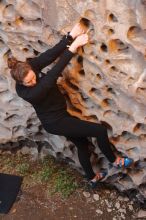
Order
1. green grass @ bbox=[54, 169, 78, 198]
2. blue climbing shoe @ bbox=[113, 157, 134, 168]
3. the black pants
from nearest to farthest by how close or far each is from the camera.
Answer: the black pants < blue climbing shoe @ bbox=[113, 157, 134, 168] < green grass @ bbox=[54, 169, 78, 198]

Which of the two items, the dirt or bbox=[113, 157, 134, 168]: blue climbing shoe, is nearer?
bbox=[113, 157, 134, 168]: blue climbing shoe

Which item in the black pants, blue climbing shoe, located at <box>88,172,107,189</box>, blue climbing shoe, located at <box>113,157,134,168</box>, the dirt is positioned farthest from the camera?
the dirt

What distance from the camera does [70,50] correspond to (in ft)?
10.5

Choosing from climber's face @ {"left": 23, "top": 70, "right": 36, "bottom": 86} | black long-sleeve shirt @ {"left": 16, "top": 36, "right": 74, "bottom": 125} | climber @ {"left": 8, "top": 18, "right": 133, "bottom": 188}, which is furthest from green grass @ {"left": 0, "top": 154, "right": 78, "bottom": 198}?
climber's face @ {"left": 23, "top": 70, "right": 36, "bottom": 86}

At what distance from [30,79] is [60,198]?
135 centimetres

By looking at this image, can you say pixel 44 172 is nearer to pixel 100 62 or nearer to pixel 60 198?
pixel 60 198

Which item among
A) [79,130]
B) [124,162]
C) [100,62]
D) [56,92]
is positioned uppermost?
[100,62]

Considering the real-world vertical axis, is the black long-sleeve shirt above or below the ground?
above

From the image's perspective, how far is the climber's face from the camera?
10.5ft

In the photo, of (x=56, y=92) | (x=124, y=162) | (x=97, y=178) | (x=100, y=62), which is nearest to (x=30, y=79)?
(x=56, y=92)

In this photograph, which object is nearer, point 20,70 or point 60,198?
point 20,70

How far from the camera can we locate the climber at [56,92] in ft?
10.5

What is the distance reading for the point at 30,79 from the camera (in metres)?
3.21

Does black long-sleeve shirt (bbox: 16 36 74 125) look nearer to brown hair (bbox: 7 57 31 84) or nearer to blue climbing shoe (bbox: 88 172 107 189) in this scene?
brown hair (bbox: 7 57 31 84)
